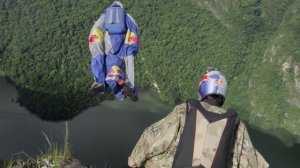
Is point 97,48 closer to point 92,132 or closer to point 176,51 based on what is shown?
point 92,132

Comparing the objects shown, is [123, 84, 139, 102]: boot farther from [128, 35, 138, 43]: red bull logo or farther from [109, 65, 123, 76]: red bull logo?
[128, 35, 138, 43]: red bull logo

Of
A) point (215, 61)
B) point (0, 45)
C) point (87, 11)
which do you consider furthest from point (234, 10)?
point (0, 45)

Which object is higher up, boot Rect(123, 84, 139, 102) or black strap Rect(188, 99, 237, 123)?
black strap Rect(188, 99, 237, 123)

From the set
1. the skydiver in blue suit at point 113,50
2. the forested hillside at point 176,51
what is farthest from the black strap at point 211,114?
the forested hillside at point 176,51

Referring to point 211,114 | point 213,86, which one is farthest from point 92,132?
point 211,114

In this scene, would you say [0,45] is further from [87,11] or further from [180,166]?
[180,166]

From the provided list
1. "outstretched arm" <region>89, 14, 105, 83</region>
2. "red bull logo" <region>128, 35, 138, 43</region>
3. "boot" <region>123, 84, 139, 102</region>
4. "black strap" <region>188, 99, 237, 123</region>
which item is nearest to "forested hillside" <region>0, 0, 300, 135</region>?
"boot" <region>123, 84, 139, 102</region>
